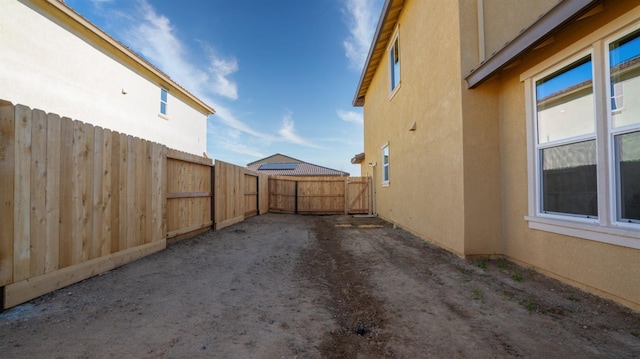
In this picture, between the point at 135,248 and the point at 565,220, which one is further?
the point at 135,248

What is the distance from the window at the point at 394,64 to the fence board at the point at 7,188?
818cm

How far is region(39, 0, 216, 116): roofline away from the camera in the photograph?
25.1 feet

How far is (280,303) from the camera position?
9.64ft

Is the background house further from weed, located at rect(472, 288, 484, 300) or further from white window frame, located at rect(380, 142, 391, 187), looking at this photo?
weed, located at rect(472, 288, 484, 300)

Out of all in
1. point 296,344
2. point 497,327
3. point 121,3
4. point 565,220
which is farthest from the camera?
point 121,3

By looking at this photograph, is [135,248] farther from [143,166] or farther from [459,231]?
[459,231]

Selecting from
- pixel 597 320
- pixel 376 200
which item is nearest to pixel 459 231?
pixel 597 320

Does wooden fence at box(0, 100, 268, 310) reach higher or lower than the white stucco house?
lower

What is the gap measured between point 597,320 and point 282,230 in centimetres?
673

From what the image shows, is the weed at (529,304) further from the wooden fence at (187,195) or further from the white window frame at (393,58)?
the white window frame at (393,58)

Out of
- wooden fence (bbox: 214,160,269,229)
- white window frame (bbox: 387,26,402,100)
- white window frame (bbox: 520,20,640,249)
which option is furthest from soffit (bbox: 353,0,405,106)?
wooden fence (bbox: 214,160,269,229)

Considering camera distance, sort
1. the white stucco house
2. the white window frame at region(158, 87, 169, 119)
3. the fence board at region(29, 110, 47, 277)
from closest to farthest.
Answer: the fence board at region(29, 110, 47, 277)
the white stucco house
the white window frame at region(158, 87, 169, 119)

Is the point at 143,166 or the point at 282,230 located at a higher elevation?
the point at 143,166

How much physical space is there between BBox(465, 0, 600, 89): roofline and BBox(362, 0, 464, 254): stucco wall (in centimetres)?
50
